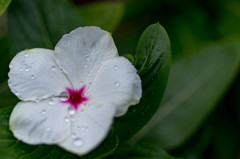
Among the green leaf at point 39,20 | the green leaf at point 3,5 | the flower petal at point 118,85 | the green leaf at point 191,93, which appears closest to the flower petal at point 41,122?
the flower petal at point 118,85

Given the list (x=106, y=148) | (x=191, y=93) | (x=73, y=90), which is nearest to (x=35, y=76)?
(x=73, y=90)

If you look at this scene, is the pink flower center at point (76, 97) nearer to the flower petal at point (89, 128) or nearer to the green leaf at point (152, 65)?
the flower petal at point (89, 128)

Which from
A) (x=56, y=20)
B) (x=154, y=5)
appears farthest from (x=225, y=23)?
(x=56, y=20)

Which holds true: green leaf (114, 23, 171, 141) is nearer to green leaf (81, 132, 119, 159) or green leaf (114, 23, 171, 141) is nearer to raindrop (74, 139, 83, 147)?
green leaf (81, 132, 119, 159)

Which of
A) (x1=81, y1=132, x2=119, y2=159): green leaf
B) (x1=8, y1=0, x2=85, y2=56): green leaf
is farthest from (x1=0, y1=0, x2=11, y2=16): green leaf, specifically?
(x1=81, y1=132, x2=119, y2=159): green leaf

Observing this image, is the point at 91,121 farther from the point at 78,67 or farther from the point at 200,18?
the point at 200,18
